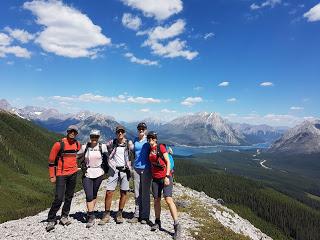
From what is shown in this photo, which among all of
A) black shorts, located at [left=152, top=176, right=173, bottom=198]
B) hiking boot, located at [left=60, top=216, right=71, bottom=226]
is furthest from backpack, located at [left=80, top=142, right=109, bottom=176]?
black shorts, located at [left=152, top=176, right=173, bottom=198]

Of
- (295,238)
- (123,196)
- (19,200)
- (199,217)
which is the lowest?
(295,238)

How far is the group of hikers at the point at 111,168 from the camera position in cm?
2012

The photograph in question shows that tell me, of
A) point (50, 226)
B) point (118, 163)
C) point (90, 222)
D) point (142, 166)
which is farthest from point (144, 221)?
point (50, 226)

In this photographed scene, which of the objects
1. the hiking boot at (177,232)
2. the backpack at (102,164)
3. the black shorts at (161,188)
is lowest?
the hiking boot at (177,232)

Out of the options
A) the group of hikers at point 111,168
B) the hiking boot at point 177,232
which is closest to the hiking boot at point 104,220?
the group of hikers at point 111,168

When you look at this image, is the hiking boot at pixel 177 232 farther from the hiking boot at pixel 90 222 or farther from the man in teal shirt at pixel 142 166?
the hiking boot at pixel 90 222

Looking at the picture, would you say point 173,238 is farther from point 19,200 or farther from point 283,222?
point 283,222

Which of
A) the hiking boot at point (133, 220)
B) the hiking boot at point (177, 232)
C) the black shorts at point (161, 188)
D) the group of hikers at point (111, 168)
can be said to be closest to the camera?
the group of hikers at point (111, 168)

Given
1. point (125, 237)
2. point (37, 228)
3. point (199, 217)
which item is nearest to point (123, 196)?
point (125, 237)

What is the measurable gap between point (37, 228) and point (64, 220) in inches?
72.7

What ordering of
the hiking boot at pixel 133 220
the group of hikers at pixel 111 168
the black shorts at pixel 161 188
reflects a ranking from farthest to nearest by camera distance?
the hiking boot at pixel 133 220 → the black shorts at pixel 161 188 → the group of hikers at pixel 111 168

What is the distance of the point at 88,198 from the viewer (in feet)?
68.5

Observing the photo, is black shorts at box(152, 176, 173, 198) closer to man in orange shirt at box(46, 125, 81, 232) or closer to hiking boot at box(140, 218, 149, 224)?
hiking boot at box(140, 218, 149, 224)

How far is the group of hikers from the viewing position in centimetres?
2012
